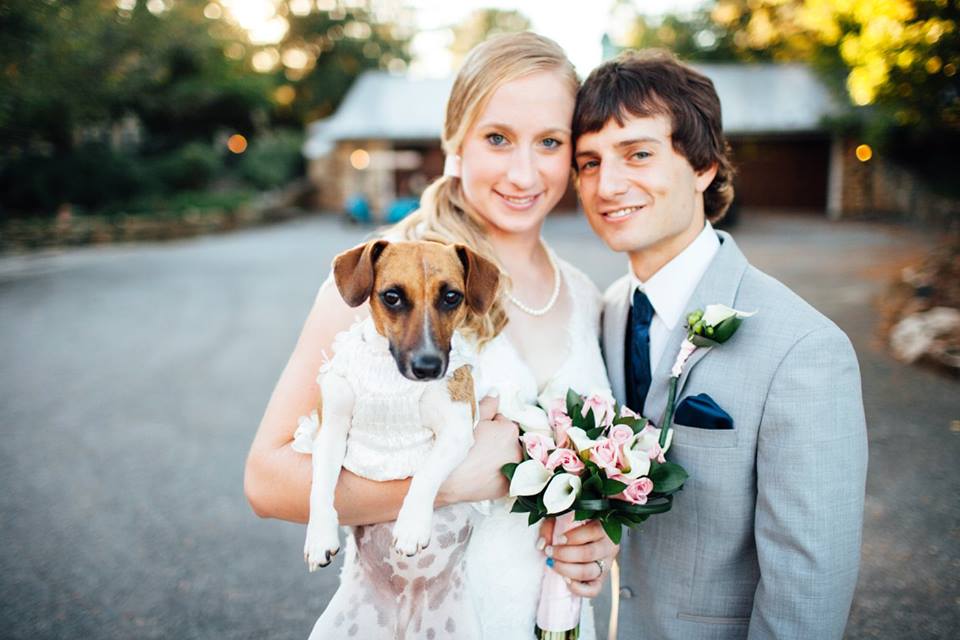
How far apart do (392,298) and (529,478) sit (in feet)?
2.58

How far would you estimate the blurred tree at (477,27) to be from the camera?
194 feet

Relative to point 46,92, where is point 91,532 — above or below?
below

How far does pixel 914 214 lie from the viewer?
25.6 meters

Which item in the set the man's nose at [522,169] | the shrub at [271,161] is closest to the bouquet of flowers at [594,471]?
the man's nose at [522,169]

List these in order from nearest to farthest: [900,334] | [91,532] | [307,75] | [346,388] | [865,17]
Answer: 1. [346,388]
2. [91,532]
3. [865,17]
4. [900,334]
5. [307,75]

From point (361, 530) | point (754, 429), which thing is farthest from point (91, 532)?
point (754, 429)

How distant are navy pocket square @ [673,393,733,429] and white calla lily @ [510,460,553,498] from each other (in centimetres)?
54

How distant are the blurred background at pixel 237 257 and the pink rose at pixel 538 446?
2.40 m

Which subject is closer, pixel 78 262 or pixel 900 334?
pixel 900 334

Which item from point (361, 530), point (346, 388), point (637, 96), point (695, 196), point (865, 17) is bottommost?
point (361, 530)

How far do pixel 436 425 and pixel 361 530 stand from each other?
1.95 feet

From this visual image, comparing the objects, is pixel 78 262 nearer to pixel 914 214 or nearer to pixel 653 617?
pixel 653 617

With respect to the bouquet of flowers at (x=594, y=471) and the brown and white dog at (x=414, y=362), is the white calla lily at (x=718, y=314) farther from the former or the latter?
the brown and white dog at (x=414, y=362)

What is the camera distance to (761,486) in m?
2.27
